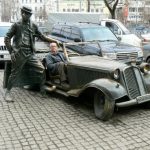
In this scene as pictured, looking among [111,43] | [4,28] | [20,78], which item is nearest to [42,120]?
[20,78]

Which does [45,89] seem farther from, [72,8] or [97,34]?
[72,8]

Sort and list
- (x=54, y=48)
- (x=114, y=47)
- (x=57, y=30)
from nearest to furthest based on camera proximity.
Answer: (x=54, y=48)
(x=114, y=47)
(x=57, y=30)

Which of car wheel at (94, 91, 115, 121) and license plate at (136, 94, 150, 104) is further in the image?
license plate at (136, 94, 150, 104)

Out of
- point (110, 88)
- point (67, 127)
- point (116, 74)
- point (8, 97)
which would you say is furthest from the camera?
point (8, 97)

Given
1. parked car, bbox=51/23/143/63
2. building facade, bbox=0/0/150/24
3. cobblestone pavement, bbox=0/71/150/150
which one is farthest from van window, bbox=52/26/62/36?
building facade, bbox=0/0/150/24

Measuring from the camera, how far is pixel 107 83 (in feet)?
23.2

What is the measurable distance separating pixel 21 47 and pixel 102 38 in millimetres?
6117

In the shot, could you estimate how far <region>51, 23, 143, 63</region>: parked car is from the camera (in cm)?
A: 1312

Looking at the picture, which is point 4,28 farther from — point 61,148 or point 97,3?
point 97,3

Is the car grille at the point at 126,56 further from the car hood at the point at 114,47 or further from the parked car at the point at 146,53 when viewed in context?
the parked car at the point at 146,53

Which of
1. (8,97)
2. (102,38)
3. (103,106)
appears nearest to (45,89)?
(8,97)

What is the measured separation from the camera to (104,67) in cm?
747

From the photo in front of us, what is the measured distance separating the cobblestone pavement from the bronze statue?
0.65 metres

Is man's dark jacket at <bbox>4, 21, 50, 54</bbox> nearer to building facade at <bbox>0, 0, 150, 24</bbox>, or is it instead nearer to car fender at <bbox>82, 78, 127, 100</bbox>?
car fender at <bbox>82, 78, 127, 100</bbox>
